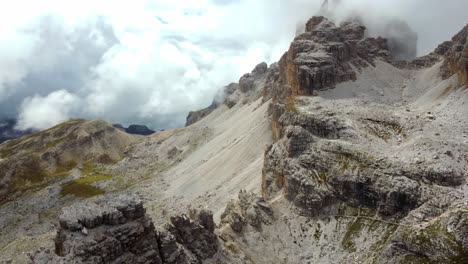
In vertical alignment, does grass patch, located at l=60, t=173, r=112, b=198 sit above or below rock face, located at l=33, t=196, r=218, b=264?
below

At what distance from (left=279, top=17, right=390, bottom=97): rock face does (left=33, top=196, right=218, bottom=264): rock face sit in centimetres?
7618

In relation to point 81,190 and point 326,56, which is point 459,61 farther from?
point 81,190

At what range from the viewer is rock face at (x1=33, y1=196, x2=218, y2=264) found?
171 feet

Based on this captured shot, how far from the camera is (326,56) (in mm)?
133125

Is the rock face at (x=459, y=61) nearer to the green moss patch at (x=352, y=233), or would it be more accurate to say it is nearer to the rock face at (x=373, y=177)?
the rock face at (x=373, y=177)

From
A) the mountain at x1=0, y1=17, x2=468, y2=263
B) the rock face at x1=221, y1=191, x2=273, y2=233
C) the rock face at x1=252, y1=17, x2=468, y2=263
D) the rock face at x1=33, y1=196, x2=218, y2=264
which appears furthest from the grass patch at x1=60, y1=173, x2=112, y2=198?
the rock face at x1=33, y1=196, x2=218, y2=264

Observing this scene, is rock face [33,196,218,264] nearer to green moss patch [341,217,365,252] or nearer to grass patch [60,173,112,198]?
green moss patch [341,217,365,252]

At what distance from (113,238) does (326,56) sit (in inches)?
3822

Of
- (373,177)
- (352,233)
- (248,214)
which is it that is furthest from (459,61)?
(248,214)

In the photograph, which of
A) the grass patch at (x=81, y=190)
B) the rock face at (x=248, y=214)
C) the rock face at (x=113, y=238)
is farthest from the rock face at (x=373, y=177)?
the grass patch at (x=81, y=190)

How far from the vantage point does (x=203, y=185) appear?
492 ft

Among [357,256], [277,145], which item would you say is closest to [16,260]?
[277,145]

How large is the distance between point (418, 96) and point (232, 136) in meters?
86.2

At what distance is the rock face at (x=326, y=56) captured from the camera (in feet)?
417
